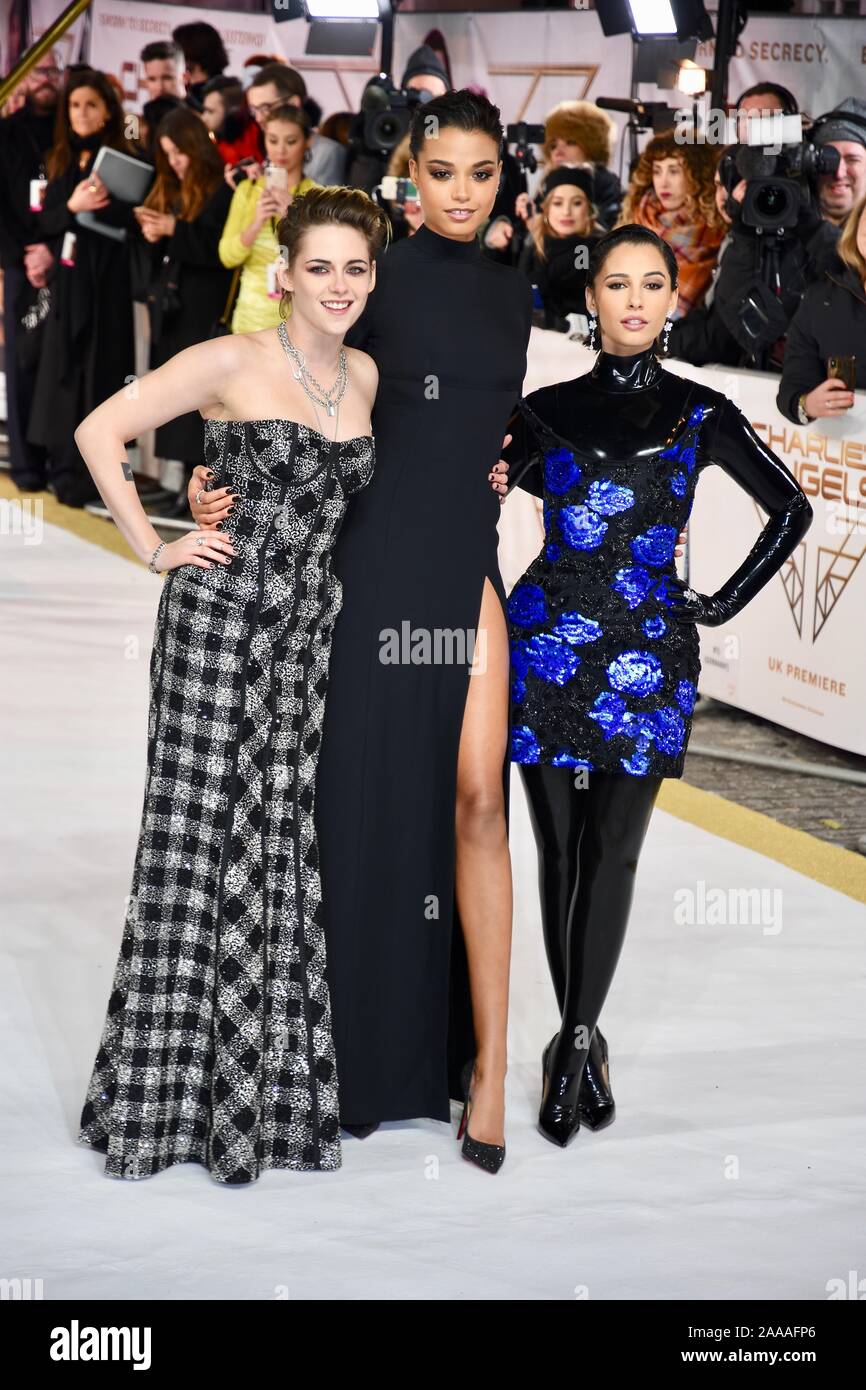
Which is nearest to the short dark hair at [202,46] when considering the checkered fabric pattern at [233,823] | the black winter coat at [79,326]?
the black winter coat at [79,326]

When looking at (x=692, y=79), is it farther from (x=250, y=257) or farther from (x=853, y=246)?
(x=250, y=257)

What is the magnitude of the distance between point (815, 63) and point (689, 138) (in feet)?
3.37

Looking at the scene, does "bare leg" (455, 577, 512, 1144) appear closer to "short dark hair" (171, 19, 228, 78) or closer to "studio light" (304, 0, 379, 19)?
"studio light" (304, 0, 379, 19)

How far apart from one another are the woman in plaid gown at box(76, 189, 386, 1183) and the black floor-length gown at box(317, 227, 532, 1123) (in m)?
0.08

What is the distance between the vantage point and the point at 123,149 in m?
9.22

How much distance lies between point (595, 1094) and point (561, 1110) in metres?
0.11

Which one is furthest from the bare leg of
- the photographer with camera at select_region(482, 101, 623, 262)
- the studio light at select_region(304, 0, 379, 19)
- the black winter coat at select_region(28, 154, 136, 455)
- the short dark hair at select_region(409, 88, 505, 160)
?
the black winter coat at select_region(28, 154, 136, 455)

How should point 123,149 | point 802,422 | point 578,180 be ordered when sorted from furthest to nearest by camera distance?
point 123,149 < point 578,180 < point 802,422

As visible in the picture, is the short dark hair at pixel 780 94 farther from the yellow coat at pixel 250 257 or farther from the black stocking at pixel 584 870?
the black stocking at pixel 584 870

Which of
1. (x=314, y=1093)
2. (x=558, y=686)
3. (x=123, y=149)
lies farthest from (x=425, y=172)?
(x=123, y=149)

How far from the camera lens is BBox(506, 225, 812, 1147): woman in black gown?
3.14 m

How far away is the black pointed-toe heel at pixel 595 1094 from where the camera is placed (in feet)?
11.0

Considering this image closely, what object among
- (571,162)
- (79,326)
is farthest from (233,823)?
(79,326)

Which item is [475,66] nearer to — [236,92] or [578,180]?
[236,92]
